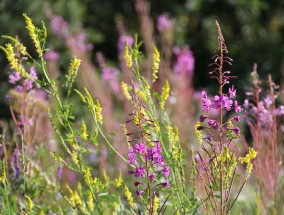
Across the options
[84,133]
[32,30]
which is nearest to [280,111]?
[84,133]

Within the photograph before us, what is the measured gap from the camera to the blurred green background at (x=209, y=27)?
10.3m

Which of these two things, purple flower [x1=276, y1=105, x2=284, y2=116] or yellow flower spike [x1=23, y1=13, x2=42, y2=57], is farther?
purple flower [x1=276, y1=105, x2=284, y2=116]

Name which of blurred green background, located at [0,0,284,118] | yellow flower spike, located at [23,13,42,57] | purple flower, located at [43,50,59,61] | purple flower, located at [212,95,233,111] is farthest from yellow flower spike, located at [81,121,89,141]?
blurred green background, located at [0,0,284,118]

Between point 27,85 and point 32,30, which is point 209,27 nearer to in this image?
point 27,85

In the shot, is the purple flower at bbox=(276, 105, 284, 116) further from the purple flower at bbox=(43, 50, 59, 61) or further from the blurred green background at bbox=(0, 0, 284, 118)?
the blurred green background at bbox=(0, 0, 284, 118)

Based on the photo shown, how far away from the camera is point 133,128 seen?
616cm

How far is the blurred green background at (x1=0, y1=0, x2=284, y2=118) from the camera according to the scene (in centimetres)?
1030

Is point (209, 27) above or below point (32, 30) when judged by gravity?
above

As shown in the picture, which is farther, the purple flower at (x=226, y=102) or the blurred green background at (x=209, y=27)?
the blurred green background at (x=209, y=27)

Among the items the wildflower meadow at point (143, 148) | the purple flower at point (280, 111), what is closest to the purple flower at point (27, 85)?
the wildflower meadow at point (143, 148)

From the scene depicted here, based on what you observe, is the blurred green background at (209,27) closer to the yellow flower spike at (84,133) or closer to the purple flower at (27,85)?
the purple flower at (27,85)

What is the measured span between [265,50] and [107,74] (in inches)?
168

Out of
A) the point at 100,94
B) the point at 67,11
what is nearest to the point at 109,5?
the point at 67,11

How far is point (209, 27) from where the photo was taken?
1071 centimetres
